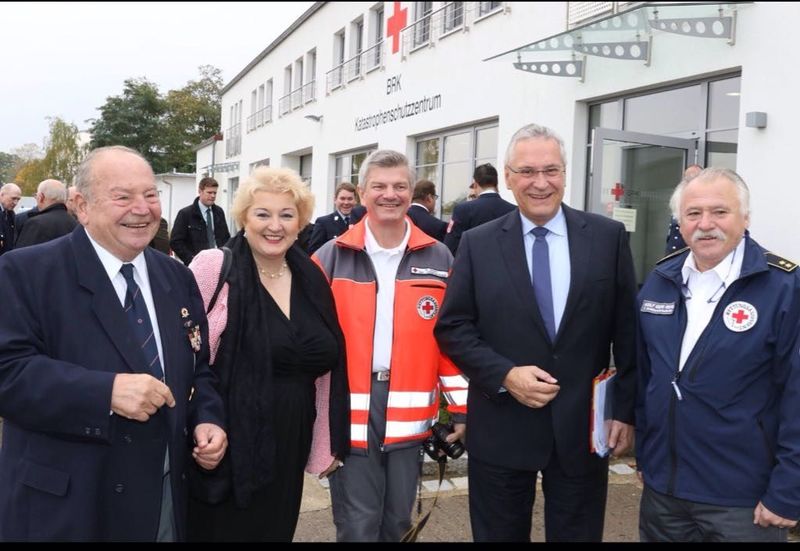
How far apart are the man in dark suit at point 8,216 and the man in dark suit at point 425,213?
17.0ft

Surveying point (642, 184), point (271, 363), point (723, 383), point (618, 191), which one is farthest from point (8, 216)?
point (723, 383)

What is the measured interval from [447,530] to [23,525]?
104 inches

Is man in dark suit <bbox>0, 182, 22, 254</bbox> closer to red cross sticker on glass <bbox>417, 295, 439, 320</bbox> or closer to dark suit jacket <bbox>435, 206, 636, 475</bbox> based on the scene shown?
red cross sticker on glass <bbox>417, 295, 439, 320</bbox>

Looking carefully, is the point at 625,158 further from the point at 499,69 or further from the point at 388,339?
the point at 388,339

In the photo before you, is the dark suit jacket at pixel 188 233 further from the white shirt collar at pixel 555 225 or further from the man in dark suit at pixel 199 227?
the white shirt collar at pixel 555 225

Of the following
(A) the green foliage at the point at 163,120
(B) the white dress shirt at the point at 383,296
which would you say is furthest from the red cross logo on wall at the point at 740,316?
(A) the green foliage at the point at 163,120

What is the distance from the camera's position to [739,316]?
7.71 ft

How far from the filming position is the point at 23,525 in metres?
2.12

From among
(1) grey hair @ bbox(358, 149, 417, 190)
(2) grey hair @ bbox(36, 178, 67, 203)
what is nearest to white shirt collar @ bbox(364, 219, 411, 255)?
(1) grey hair @ bbox(358, 149, 417, 190)

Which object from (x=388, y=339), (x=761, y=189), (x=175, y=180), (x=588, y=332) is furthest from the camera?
(x=175, y=180)

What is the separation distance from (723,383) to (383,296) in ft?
4.35

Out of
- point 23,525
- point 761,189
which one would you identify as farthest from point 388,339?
point 761,189

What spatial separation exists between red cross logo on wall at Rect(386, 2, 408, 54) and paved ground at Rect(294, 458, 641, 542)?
12.7m

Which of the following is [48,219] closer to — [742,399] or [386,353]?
[386,353]
